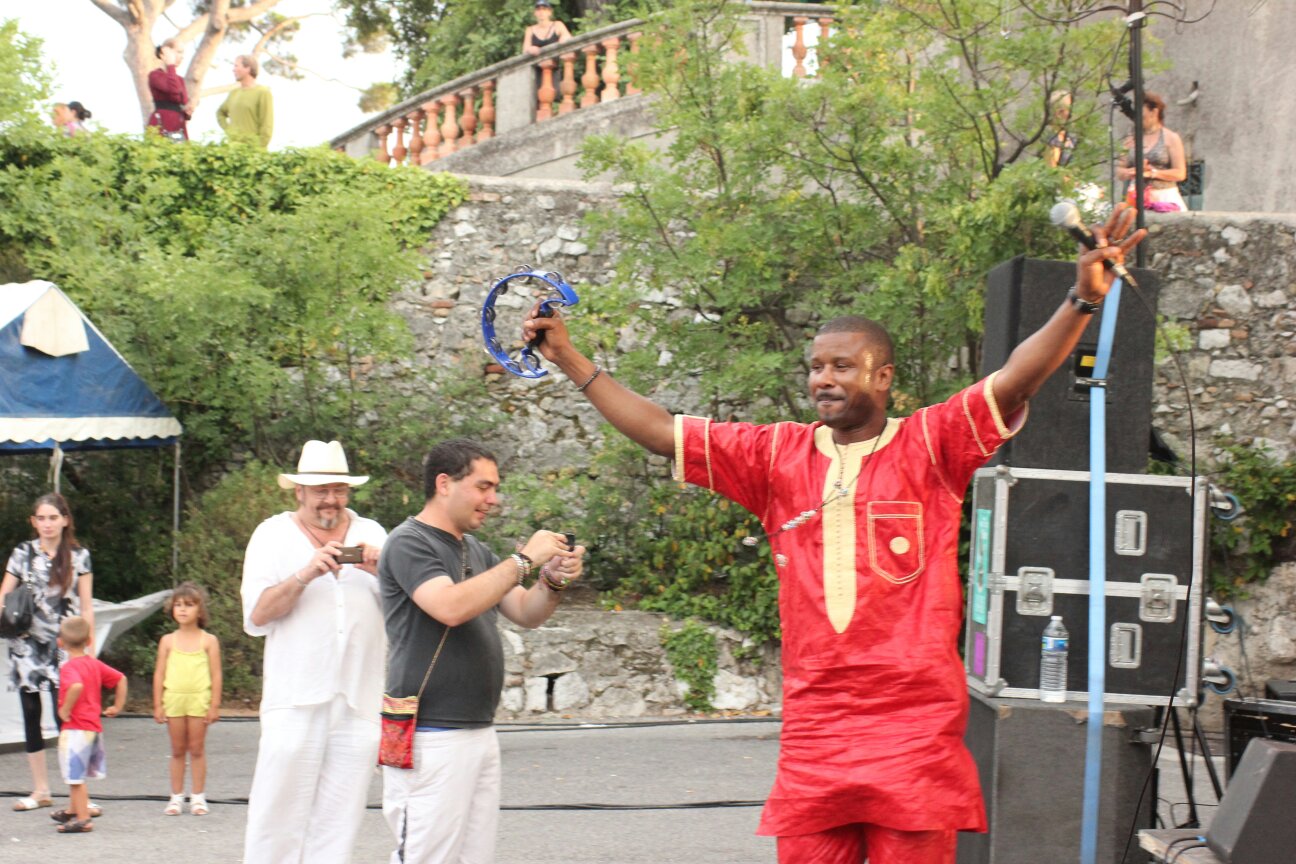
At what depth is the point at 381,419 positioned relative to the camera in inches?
473

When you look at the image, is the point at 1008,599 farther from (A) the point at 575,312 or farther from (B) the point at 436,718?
(A) the point at 575,312

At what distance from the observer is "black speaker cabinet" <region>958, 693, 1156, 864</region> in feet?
17.4

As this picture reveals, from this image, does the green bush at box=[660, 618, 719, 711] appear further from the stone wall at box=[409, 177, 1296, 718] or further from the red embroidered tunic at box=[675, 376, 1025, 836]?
the red embroidered tunic at box=[675, 376, 1025, 836]

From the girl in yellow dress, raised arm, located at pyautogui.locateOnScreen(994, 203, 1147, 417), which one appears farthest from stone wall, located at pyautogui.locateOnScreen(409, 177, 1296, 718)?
raised arm, located at pyautogui.locateOnScreen(994, 203, 1147, 417)

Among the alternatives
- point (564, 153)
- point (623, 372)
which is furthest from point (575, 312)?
point (564, 153)

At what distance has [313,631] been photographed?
17.4 ft

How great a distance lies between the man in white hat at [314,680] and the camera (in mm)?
5152

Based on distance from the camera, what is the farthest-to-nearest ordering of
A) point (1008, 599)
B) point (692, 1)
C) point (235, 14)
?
point (235, 14) → point (692, 1) → point (1008, 599)

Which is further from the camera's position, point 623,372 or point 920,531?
point 623,372

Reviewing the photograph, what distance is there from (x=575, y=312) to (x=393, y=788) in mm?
6829

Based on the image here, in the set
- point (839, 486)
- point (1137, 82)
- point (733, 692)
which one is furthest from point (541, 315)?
point (733, 692)

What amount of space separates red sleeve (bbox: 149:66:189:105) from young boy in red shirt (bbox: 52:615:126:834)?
8127 millimetres

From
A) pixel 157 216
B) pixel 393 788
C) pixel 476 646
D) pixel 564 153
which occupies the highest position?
pixel 564 153

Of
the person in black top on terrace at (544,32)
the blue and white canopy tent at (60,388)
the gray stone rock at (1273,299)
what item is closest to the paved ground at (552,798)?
the blue and white canopy tent at (60,388)
